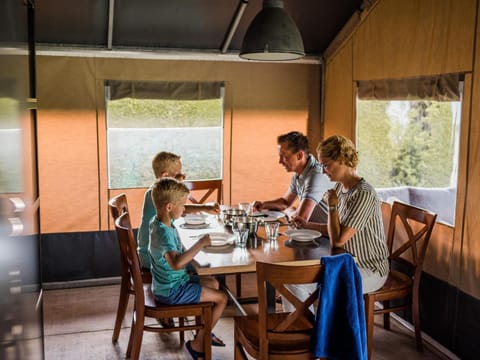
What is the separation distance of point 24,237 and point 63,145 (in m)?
2.54

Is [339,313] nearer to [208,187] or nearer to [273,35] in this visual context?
[273,35]

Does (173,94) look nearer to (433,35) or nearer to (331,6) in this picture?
(331,6)

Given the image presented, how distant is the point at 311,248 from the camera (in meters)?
3.00

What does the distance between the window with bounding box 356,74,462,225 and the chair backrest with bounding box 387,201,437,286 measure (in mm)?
212

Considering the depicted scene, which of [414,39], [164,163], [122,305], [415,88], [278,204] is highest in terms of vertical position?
[414,39]

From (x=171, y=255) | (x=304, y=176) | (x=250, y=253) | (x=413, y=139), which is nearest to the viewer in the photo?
(x=171, y=255)

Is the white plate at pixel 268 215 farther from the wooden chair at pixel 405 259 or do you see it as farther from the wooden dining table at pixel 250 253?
the wooden chair at pixel 405 259

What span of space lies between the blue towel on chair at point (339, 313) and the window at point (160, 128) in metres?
2.68

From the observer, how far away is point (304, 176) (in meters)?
3.79

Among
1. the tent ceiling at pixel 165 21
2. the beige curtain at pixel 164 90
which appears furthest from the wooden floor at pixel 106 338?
the tent ceiling at pixel 165 21

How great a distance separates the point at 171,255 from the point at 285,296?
0.66 meters

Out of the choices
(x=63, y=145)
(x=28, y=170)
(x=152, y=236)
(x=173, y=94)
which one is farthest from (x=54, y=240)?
(x=28, y=170)

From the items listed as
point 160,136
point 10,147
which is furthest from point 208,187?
point 10,147

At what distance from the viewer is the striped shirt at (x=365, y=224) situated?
2971 millimetres
